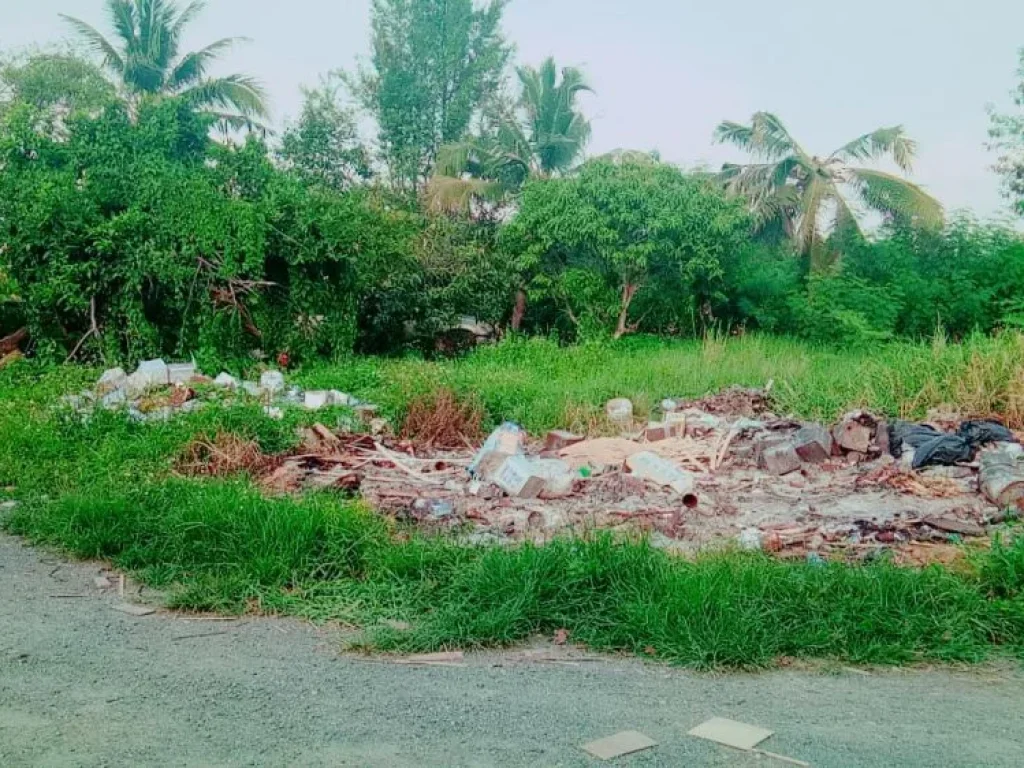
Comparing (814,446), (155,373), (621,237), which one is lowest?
(814,446)

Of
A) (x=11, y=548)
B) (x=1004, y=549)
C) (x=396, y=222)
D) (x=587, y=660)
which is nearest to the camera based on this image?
(x=587, y=660)

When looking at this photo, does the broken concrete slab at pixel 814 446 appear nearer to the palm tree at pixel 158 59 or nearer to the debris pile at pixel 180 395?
the debris pile at pixel 180 395

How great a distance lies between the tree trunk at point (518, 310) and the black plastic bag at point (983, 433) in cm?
1085

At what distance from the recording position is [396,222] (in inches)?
607

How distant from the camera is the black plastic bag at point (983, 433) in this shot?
797 cm

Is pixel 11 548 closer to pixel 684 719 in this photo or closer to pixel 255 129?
pixel 684 719

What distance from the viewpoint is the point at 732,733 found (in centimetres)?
308

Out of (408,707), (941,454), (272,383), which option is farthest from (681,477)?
(272,383)

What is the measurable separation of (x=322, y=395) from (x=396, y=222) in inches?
233

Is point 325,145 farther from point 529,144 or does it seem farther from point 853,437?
point 853,437

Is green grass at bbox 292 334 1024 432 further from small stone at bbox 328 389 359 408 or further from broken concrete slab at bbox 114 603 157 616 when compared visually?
broken concrete slab at bbox 114 603 157 616

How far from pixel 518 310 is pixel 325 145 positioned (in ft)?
24.9

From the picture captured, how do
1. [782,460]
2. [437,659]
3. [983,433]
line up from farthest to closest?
[983,433]
[782,460]
[437,659]

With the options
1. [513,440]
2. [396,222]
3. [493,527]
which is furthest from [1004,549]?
[396,222]
